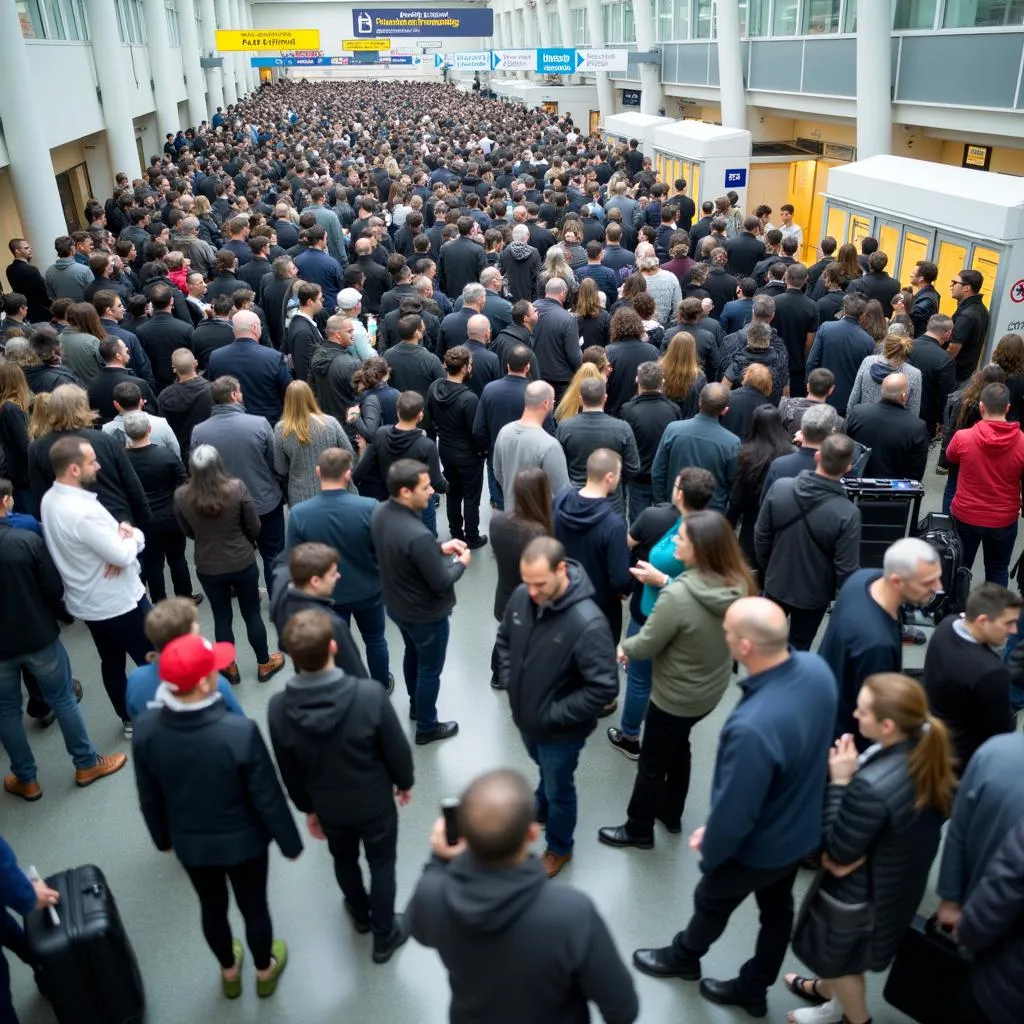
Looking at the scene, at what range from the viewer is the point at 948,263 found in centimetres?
797

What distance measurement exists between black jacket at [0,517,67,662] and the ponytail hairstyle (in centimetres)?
353

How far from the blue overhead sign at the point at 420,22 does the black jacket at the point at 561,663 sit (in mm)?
35805

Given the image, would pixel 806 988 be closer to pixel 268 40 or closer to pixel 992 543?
pixel 992 543

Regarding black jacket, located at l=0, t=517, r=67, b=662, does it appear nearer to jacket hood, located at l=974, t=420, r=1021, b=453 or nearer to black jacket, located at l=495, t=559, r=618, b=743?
black jacket, located at l=495, t=559, r=618, b=743

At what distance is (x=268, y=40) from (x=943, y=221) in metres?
28.4

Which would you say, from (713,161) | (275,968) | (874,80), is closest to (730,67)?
(713,161)

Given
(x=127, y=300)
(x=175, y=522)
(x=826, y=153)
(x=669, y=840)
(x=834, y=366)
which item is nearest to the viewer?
(x=669, y=840)

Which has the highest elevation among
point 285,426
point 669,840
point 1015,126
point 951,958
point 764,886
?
point 1015,126

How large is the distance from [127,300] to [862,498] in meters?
6.54

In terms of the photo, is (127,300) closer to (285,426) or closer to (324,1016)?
(285,426)

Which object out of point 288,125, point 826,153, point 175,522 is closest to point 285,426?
point 175,522

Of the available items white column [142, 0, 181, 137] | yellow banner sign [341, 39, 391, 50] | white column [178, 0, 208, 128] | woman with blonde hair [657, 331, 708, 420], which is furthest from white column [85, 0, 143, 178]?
yellow banner sign [341, 39, 391, 50]

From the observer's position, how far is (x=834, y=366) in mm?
6555

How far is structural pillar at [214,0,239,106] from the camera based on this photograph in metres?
34.7
